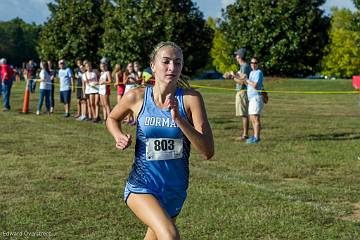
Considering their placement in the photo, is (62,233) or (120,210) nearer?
(62,233)

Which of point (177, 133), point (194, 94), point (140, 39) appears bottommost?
point (177, 133)

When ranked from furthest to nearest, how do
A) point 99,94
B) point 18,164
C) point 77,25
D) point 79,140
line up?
point 77,25 < point 99,94 < point 79,140 < point 18,164

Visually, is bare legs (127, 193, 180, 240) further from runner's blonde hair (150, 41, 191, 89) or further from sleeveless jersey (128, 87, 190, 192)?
runner's blonde hair (150, 41, 191, 89)

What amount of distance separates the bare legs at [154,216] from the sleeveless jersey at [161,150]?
0.10 m

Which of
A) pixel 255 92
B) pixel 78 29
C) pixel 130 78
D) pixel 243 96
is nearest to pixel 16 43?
pixel 78 29

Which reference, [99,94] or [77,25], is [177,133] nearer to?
[99,94]

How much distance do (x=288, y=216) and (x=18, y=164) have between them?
5.25 metres

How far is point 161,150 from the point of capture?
4020 millimetres

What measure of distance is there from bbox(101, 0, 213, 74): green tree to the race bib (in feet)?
147

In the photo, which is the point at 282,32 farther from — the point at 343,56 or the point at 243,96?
the point at 243,96

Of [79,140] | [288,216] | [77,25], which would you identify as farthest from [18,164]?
[77,25]

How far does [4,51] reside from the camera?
393ft

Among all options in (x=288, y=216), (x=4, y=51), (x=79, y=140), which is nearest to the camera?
(x=288, y=216)

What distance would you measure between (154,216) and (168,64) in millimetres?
1003
